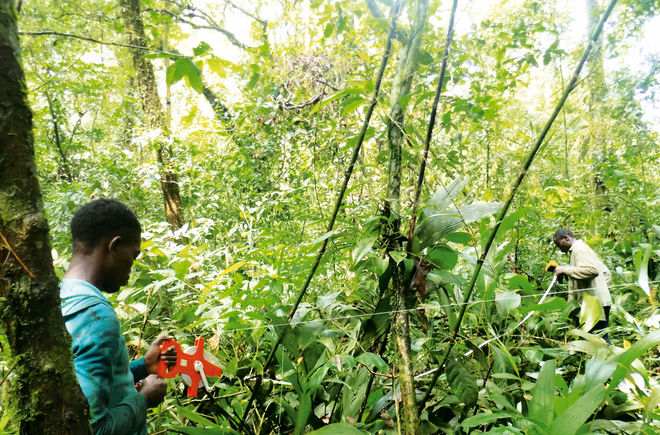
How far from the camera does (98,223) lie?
127 centimetres

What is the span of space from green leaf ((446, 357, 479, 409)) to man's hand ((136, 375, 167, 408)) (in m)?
1.01

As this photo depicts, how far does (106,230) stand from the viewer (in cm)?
128

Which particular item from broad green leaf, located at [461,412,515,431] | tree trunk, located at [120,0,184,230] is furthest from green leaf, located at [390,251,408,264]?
tree trunk, located at [120,0,184,230]

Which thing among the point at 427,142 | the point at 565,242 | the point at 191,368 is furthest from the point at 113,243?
the point at 565,242

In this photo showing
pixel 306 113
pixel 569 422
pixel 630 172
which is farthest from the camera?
pixel 630 172

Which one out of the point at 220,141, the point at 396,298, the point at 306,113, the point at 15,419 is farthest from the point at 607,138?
the point at 15,419

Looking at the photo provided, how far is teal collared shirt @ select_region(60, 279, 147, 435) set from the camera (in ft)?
3.34

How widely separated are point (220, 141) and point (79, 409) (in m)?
5.34

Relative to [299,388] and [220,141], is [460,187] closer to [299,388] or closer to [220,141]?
[299,388]

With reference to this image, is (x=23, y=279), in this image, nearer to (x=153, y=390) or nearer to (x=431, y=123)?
(x=153, y=390)

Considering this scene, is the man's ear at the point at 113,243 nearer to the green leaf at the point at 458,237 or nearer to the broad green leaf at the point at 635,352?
the green leaf at the point at 458,237

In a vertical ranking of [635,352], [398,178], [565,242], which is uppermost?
[398,178]

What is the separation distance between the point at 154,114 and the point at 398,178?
462cm

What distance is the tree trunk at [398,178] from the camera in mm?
1326
